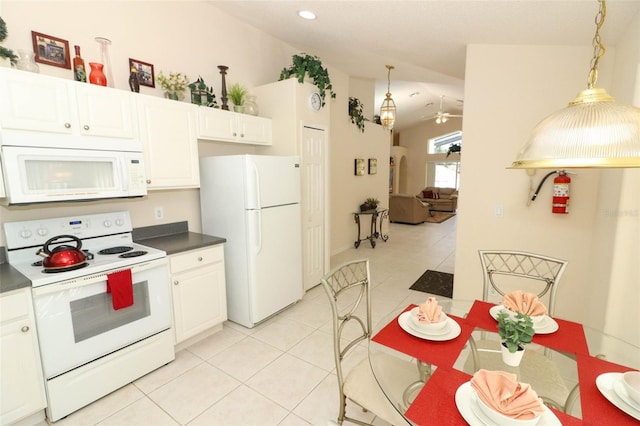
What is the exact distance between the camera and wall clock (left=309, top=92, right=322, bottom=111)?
3433 millimetres

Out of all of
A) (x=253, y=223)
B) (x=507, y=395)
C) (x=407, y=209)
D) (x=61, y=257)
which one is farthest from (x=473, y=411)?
(x=407, y=209)

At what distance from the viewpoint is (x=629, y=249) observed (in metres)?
1.91

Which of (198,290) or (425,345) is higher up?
(425,345)

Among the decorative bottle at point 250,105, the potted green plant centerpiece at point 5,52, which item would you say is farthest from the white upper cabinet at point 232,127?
the potted green plant centerpiece at point 5,52

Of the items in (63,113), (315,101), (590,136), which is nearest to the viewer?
(590,136)

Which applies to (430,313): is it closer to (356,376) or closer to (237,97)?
(356,376)

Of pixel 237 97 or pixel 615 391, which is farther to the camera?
pixel 237 97

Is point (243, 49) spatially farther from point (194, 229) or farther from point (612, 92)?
point (612, 92)

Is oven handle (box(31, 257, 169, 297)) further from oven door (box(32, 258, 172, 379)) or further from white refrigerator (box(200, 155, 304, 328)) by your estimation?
white refrigerator (box(200, 155, 304, 328))

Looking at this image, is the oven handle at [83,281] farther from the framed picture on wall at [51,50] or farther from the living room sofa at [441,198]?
the living room sofa at [441,198]

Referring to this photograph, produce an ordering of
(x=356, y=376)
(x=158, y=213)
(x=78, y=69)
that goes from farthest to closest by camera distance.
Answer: (x=158, y=213)
(x=78, y=69)
(x=356, y=376)

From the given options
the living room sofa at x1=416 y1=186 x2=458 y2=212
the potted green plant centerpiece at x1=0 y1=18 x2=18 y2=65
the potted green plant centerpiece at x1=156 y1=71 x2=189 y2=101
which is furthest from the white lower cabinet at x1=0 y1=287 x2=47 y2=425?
the living room sofa at x1=416 y1=186 x2=458 y2=212

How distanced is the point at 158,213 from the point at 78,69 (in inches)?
49.0

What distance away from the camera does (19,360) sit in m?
1.65
